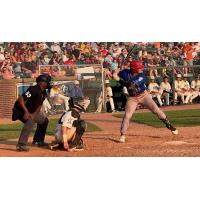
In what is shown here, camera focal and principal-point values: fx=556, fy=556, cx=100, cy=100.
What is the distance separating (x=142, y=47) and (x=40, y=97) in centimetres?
1217

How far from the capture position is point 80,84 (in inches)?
798

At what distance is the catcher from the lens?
10.5 m

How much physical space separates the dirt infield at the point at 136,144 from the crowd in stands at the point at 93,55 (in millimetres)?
6619

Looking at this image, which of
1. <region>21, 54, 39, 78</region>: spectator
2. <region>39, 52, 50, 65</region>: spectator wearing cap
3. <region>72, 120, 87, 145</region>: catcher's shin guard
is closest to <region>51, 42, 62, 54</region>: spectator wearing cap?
<region>39, 52, 50, 65</region>: spectator wearing cap

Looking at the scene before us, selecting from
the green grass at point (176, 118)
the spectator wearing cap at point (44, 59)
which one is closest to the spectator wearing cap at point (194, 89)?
the green grass at point (176, 118)

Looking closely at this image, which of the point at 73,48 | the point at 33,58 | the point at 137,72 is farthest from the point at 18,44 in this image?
the point at 137,72

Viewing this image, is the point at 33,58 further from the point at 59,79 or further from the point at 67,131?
the point at 67,131

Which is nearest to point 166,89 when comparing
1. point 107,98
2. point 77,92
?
point 107,98

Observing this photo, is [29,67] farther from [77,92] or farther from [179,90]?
[179,90]

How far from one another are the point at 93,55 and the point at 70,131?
1160cm

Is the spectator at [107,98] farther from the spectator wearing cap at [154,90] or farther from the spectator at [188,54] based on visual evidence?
the spectator at [188,54]

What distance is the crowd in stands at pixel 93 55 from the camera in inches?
805

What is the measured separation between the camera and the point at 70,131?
10.6 meters

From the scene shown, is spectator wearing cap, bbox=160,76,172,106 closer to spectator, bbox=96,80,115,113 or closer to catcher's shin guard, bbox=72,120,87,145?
spectator, bbox=96,80,115,113
